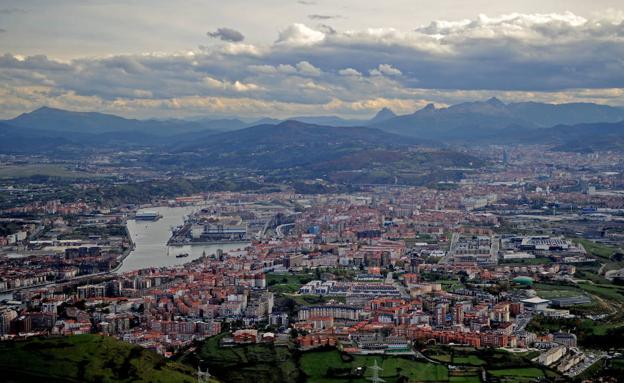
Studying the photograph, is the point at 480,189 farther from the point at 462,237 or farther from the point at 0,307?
the point at 0,307

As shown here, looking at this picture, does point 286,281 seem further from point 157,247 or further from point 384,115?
point 384,115

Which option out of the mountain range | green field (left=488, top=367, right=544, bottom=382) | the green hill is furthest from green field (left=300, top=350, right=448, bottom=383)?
the mountain range

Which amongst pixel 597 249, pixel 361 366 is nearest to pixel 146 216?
pixel 597 249

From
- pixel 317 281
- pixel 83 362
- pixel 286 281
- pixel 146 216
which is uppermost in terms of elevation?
pixel 83 362

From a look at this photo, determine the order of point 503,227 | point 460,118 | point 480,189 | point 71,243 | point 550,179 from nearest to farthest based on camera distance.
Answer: point 71,243 < point 503,227 < point 480,189 < point 550,179 < point 460,118

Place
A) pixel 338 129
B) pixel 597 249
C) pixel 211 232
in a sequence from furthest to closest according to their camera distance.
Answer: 1. pixel 338 129
2. pixel 211 232
3. pixel 597 249

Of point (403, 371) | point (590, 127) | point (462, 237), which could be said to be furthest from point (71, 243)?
point (590, 127)
